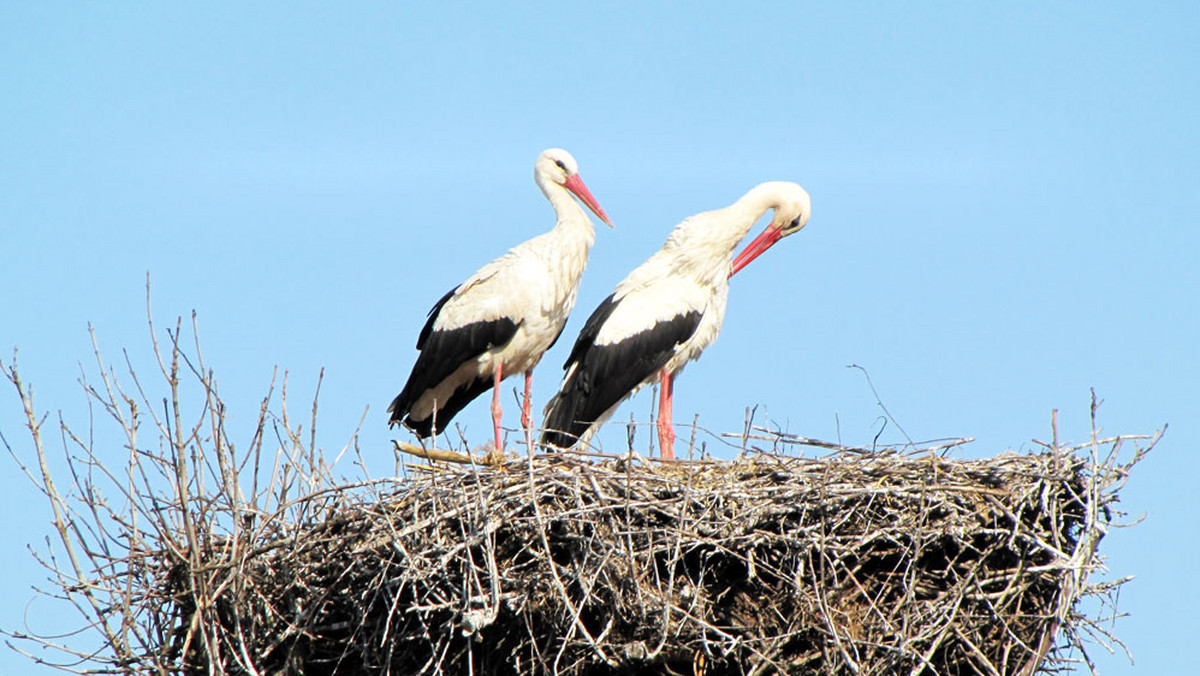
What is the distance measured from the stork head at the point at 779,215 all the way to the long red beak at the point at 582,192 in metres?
0.87

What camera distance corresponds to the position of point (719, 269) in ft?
29.9

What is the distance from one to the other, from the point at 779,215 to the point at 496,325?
1926 mm

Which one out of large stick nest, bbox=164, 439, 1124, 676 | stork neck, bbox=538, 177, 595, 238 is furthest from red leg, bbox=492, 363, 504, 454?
large stick nest, bbox=164, 439, 1124, 676

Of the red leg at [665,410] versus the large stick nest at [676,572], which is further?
the red leg at [665,410]

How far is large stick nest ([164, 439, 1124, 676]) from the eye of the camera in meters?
6.26

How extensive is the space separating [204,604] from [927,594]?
2.90 meters

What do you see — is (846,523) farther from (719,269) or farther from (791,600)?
(719,269)

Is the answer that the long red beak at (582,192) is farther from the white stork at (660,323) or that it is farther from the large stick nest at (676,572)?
the large stick nest at (676,572)

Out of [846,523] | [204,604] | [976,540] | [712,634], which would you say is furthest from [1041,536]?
[204,604]

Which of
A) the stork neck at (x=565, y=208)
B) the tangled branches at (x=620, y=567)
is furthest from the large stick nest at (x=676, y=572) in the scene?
the stork neck at (x=565, y=208)

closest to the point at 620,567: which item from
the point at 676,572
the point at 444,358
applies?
the point at 676,572

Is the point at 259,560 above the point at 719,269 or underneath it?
underneath

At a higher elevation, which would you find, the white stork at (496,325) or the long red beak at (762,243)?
the long red beak at (762,243)

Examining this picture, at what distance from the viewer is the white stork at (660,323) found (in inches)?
344
